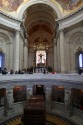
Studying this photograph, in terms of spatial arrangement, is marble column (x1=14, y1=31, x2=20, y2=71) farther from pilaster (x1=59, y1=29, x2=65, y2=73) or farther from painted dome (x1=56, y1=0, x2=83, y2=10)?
painted dome (x1=56, y1=0, x2=83, y2=10)

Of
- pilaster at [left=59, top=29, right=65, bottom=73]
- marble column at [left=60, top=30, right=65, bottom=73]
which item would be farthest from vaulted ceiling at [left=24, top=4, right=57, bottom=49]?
marble column at [left=60, top=30, right=65, bottom=73]

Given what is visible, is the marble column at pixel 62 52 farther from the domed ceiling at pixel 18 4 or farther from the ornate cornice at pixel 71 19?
the domed ceiling at pixel 18 4

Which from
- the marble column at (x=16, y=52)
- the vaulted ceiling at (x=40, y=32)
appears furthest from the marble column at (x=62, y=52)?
the vaulted ceiling at (x=40, y=32)

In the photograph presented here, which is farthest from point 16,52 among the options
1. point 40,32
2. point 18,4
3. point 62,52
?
point 40,32

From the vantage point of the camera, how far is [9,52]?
23094 millimetres

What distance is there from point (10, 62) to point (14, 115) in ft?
29.7

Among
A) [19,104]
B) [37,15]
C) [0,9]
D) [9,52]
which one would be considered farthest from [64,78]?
[37,15]

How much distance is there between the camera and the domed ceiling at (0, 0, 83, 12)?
21.3 metres

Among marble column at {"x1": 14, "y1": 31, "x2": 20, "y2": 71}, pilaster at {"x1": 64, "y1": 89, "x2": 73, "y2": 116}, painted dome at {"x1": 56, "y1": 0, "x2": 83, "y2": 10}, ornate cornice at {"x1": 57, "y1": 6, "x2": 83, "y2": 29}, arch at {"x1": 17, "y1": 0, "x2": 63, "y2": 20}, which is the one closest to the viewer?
pilaster at {"x1": 64, "y1": 89, "x2": 73, "y2": 116}

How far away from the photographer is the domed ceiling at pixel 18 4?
2133cm

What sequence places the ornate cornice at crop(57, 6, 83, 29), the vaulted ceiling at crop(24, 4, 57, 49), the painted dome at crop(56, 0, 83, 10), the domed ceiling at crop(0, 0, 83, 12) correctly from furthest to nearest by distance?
1. the vaulted ceiling at crop(24, 4, 57, 49)
2. the domed ceiling at crop(0, 0, 83, 12)
3. the painted dome at crop(56, 0, 83, 10)
4. the ornate cornice at crop(57, 6, 83, 29)

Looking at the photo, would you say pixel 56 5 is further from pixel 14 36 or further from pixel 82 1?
pixel 14 36

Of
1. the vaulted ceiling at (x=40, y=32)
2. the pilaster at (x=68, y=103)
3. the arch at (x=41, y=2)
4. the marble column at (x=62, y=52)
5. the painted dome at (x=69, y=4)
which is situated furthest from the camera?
the vaulted ceiling at (x=40, y=32)

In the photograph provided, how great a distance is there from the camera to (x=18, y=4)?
23516 millimetres
